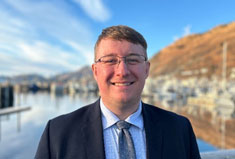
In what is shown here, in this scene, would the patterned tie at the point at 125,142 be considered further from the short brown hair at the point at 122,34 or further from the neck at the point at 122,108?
the short brown hair at the point at 122,34

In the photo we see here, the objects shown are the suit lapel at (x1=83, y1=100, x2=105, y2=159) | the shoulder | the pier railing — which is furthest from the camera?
the pier railing

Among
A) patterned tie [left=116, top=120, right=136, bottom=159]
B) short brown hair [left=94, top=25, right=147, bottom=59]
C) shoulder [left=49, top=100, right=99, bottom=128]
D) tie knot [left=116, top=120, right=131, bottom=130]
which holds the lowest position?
patterned tie [left=116, top=120, right=136, bottom=159]

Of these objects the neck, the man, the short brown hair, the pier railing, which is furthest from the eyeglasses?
the pier railing

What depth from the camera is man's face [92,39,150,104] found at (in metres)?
1.30

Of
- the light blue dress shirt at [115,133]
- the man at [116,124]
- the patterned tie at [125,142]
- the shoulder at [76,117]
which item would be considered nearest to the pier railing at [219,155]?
the man at [116,124]

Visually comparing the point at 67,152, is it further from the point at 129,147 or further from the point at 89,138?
the point at 129,147

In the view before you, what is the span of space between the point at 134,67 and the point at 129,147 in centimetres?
57

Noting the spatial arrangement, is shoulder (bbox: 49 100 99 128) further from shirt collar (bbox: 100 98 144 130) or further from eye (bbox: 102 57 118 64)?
eye (bbox: 102 57 118 64)

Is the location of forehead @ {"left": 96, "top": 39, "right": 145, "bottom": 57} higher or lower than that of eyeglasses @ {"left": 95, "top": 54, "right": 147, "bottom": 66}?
higher

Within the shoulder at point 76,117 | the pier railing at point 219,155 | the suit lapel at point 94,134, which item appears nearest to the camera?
the suit lapel at point 94,134

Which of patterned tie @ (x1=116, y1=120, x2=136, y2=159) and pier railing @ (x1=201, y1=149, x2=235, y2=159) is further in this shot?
pier railing @ (x1=201, y1=149, x2=235, y2=159)

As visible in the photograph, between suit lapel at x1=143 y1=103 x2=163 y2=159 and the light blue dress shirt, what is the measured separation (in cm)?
4

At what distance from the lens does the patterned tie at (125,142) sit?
129cm

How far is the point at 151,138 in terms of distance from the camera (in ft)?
4.55
